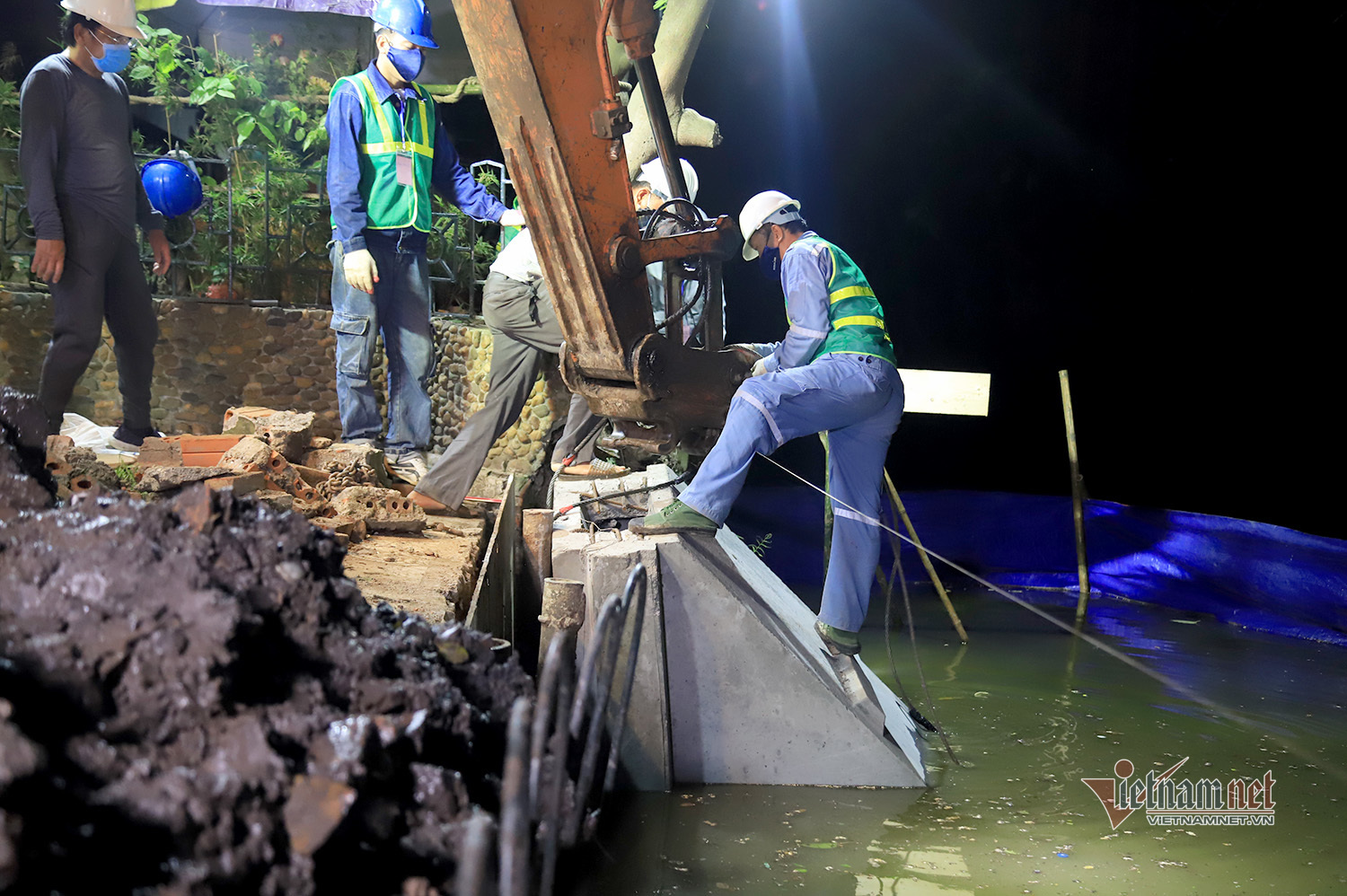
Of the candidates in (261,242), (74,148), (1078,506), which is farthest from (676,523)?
(261,242)

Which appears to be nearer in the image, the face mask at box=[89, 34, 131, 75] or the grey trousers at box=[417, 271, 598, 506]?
the face mask at box=[89, 34, 131, 75]

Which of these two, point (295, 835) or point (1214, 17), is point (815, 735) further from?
point (1214, 17)

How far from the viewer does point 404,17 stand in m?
4.96

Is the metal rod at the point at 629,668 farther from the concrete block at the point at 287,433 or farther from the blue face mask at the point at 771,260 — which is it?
the concrete block at the point at 287,433

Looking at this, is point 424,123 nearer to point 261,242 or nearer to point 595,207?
point 595,207

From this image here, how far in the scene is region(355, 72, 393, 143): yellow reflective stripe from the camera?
5020mm

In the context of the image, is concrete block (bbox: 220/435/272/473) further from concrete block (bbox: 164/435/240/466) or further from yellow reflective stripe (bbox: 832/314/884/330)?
yellow reflective stripe (bbox: 832/314/884/330)

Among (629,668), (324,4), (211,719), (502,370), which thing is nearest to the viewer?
(211,719)

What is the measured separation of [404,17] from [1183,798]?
505cm

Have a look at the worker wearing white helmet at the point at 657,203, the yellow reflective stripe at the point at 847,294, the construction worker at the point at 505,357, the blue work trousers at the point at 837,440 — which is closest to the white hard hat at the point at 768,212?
the yellow reflective stripe at the point at 847,294

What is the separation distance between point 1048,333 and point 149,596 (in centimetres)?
962

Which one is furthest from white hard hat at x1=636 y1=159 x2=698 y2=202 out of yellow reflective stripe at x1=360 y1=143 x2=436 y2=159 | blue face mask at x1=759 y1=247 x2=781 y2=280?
blue face mask at x1=759 y1=247 x2=781 y2=280

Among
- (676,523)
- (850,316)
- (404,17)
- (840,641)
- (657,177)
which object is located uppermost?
(404,17)

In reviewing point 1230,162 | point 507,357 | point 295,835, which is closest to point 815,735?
point 295,835
